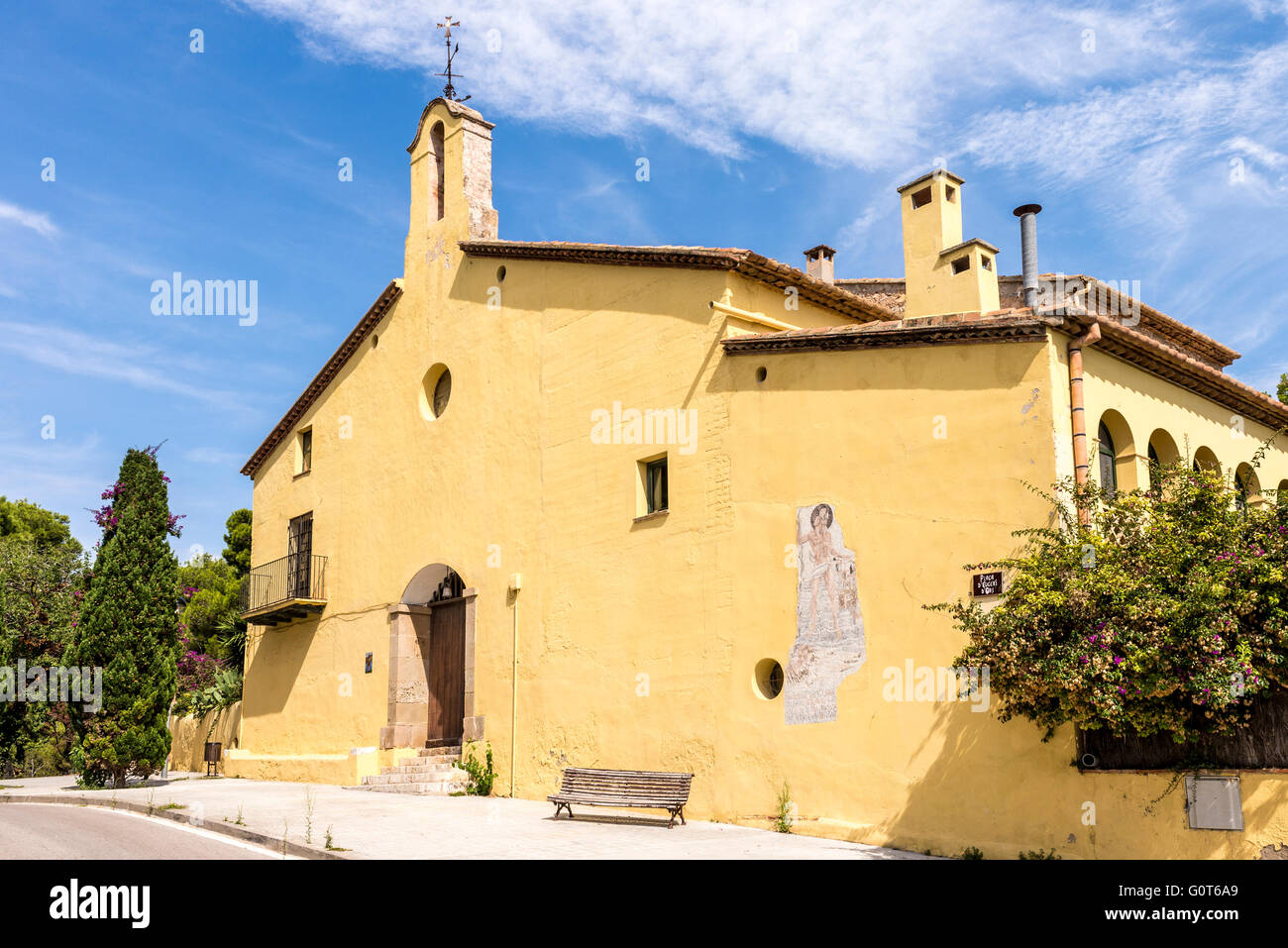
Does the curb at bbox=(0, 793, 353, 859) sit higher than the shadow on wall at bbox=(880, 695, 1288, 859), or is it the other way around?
the shadow on wall at bbox=(880, 695, 1288, 859)

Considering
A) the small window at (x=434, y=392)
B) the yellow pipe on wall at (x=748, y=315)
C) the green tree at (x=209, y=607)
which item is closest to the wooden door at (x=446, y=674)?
the small window at (x=434, y=392)

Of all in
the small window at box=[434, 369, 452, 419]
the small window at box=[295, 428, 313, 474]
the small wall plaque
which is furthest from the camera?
the small window at box=[295, 428, 313, 474]

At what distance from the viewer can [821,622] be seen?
13070 millimetres

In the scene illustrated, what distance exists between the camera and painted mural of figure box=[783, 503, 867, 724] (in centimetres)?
1280

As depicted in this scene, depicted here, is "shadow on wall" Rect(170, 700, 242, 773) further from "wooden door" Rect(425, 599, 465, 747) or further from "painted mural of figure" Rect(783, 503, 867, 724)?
"painted mural of figure" Rect(783, 503, 867, 724)

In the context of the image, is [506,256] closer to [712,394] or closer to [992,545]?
[712,394]

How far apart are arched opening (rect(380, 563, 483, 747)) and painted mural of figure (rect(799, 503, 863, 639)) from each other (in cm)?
766

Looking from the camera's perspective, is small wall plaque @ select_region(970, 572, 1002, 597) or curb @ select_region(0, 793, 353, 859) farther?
small wall plaque @ select_region(970, 572, 1002, 597)

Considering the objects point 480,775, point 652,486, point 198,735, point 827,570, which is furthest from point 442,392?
point 198,735

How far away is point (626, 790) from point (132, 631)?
939cm

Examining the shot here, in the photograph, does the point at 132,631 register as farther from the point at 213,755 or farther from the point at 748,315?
the point at 748,315

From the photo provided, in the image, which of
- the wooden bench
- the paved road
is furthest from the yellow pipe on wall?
the paved road

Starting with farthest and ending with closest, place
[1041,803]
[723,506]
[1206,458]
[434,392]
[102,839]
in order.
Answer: [434,392]
[1206,458]
[723,506]
[102,839]
[1041,803]
